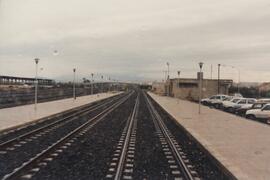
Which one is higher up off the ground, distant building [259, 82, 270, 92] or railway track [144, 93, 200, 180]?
distant building [259, 82, 270, 92]

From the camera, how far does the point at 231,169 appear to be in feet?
34.9

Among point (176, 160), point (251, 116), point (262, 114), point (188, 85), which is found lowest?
point (176, 160)

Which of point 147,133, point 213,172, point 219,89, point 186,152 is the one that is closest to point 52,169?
point 213,172

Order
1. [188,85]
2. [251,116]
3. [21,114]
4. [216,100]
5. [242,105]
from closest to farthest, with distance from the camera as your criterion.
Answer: [21,114]
[251,116]
[242,105]
[216,100]
[188,85]

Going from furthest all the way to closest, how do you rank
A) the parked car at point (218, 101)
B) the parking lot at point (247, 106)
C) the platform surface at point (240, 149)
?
the parked car at point (218, 101) → the parking lot at point (247, 106) → the platform surface at point (240, 149)

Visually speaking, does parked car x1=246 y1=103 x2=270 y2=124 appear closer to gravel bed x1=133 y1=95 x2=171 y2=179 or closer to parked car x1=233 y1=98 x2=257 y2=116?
Answer: parked car x1=233 y1=98 x2=257 y2=116

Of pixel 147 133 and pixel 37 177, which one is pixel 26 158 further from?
pixel 147 133

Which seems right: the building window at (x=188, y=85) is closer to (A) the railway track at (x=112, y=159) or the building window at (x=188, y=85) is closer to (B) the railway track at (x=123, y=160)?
(A) the railway track at (x=112, y=159)

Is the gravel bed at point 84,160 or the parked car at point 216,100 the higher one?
the parked car at point 216,100

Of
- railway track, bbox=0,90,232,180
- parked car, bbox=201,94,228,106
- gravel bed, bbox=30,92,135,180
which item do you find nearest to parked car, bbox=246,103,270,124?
railway track, bbox=0,90,232,180

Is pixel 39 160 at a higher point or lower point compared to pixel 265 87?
lower

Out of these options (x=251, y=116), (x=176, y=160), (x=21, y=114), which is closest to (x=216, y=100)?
(x=251, y=116)

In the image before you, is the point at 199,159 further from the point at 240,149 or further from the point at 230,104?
the point at 230,104

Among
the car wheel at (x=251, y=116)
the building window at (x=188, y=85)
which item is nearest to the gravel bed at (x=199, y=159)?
the car wheel at (x=251, y=116)
